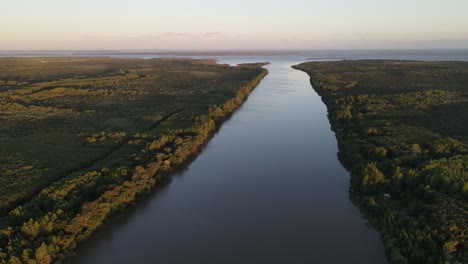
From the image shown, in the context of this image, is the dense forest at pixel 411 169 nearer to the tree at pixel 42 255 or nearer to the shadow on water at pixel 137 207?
the shadow on water at pixel 137 207

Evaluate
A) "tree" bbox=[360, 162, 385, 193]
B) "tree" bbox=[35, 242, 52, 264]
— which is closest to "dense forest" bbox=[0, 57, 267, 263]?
"tree" bbox=[35, 242, 52, 264]

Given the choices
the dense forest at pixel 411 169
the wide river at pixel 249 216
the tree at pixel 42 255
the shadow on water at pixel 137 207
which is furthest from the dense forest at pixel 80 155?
the dense forest at pixel 411 169

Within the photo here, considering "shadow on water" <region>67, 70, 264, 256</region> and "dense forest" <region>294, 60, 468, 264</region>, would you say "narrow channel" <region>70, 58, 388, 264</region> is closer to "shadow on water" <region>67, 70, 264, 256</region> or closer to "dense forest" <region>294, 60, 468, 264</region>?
"shadow on water" <region>67, 70, 264, 256</region>

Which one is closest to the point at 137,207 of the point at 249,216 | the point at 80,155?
the point at 249,216

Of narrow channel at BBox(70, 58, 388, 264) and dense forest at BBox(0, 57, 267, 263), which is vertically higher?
dense forest at BBox(0, 57, 267, 263)

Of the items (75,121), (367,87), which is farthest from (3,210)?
(367,87)

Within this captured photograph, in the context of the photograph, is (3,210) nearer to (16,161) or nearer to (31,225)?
(31,225)
